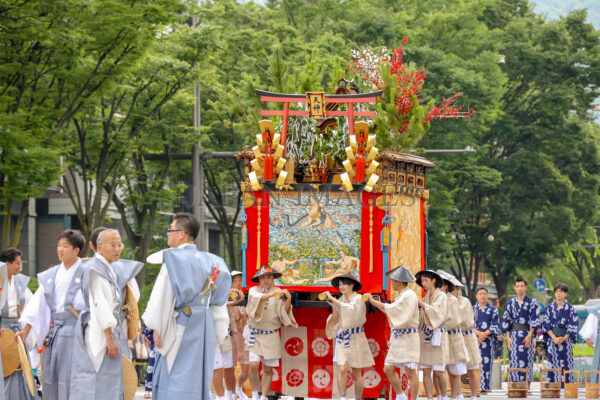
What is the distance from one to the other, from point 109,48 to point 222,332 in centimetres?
1241

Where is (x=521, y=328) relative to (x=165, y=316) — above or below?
below

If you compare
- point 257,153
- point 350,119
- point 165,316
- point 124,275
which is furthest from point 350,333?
point 124,275

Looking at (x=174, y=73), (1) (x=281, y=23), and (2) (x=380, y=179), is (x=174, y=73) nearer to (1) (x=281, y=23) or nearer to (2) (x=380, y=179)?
(1) (x=281, y=23)

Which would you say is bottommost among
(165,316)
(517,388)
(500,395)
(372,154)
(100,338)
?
(500,395)

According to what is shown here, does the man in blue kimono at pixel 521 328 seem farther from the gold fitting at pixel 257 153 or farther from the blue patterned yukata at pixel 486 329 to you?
the gold fitting at pixel 257 153

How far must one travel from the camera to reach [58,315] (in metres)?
10.2

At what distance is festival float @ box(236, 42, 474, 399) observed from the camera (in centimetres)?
1431

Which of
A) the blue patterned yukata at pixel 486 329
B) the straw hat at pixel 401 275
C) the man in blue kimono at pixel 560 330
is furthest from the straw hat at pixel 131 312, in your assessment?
the blue patterned yukata at pixel 486 329

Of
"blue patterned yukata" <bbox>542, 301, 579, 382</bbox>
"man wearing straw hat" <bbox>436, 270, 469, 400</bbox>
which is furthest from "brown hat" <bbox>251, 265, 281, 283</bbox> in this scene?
"blue patterned yukata" <bbox>542, 301, 579, 382</bbox>

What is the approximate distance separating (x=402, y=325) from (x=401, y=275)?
2.10 feet

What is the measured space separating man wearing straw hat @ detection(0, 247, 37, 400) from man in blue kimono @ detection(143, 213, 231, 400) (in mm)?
1572

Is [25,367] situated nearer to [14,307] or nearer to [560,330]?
[14,307]

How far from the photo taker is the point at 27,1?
19.7 metres

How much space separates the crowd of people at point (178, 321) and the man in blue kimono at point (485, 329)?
153 inches
